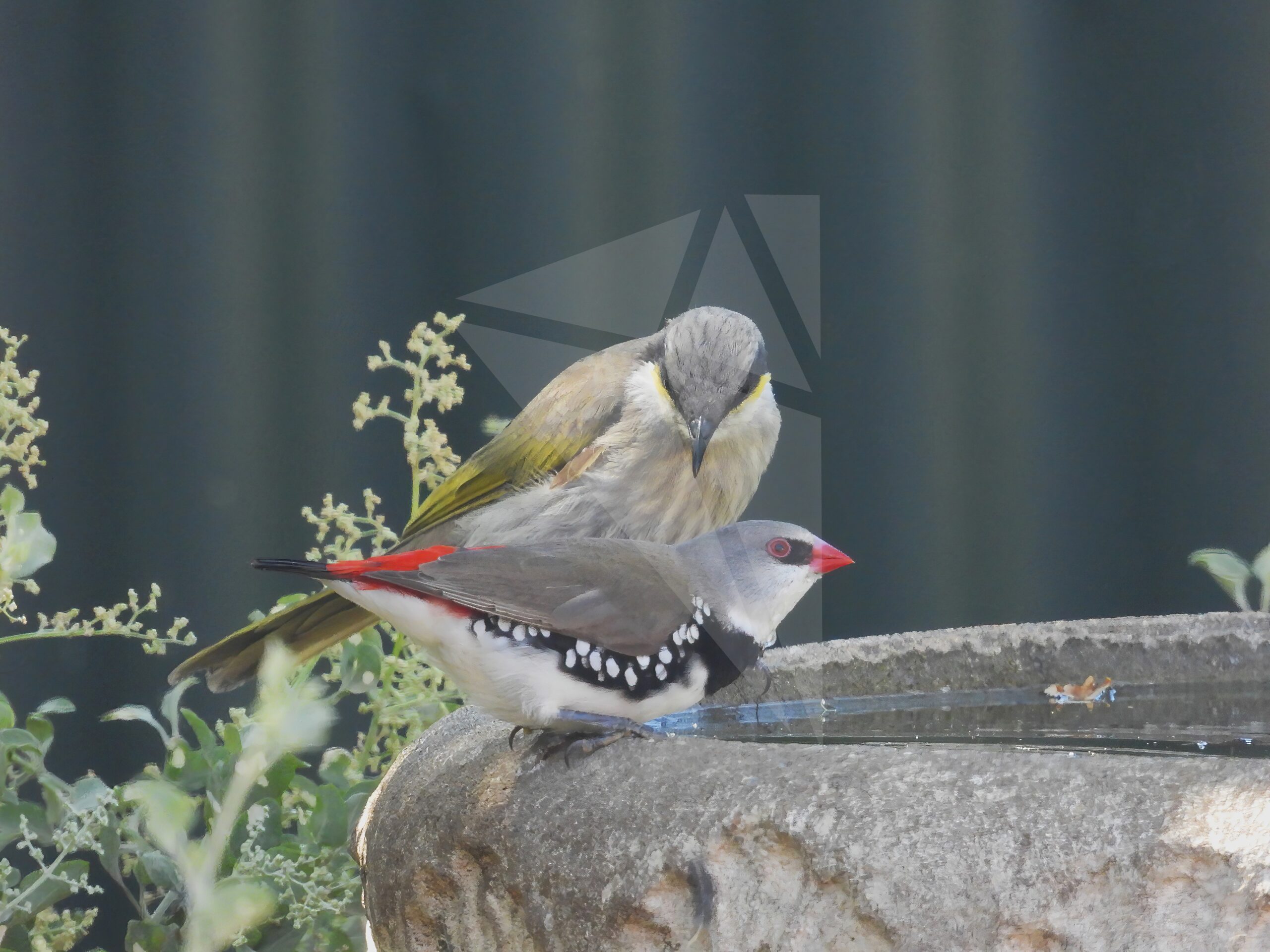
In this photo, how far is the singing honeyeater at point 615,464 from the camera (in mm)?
1033

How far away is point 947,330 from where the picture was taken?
5.92 ft

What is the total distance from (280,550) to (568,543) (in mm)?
903

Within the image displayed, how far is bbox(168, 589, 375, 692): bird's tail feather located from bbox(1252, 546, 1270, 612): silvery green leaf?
86 centimetres

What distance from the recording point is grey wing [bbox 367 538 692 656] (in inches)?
31.9

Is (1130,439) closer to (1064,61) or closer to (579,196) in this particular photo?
(1064,61)

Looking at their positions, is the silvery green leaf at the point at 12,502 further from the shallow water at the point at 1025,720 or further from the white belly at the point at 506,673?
the shallow water at the point at 1025,720

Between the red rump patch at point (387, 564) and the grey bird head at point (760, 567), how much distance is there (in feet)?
0.58

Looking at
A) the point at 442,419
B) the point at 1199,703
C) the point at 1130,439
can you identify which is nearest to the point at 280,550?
the point at 442,419

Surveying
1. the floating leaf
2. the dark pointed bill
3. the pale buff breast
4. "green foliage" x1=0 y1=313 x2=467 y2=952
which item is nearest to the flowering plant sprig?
"green foliage" x1=0 y1=313 x2=467 y2=952

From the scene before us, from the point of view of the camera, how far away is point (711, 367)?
40.3 inches

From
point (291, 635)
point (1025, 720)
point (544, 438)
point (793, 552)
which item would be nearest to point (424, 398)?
point (544, 438)

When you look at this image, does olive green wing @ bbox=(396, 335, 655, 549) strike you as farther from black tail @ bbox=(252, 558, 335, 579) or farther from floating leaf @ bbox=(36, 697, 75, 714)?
black tail @ bbox=(252, 558, 335, 579)

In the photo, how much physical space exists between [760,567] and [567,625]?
0.50ft

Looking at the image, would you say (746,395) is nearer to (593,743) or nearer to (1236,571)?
(593,743)
